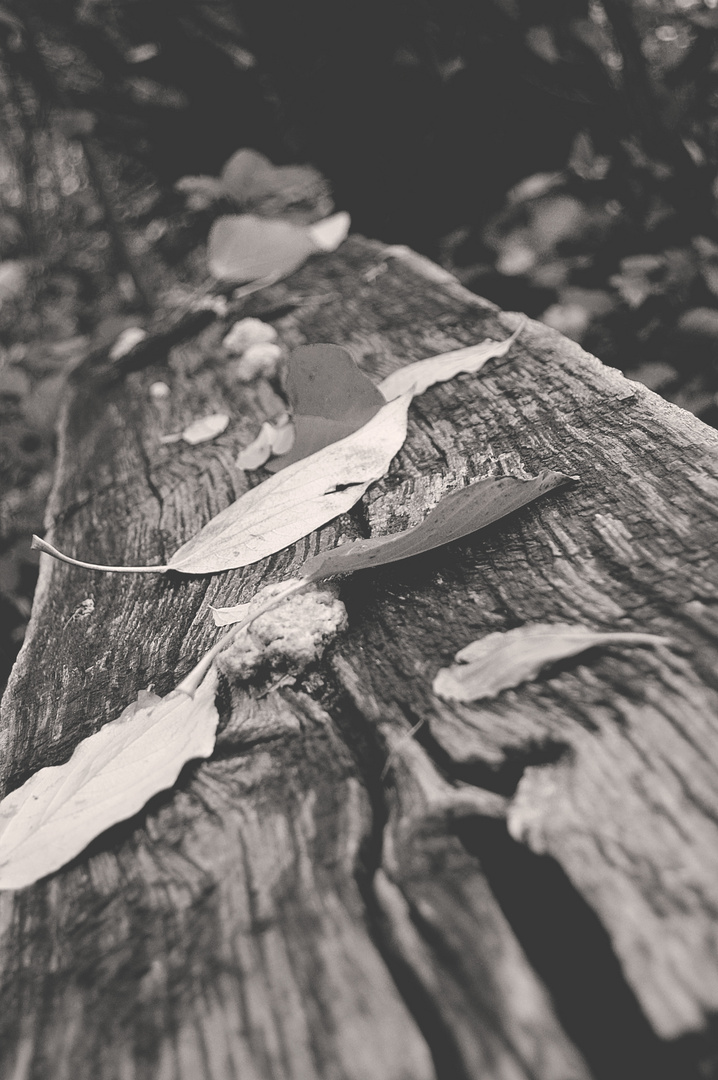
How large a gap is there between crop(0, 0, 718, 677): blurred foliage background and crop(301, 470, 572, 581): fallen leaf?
1014 millimetres

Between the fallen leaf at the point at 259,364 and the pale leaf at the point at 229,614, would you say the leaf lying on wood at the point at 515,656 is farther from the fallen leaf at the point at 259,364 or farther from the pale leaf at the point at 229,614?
the fallen leaf at the point at 259,364

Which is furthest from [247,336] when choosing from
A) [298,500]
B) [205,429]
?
[298,500]

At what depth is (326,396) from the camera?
913 millimetres

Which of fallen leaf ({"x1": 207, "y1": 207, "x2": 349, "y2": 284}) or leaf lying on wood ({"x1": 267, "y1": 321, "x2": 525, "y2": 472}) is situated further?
fallen leaf ({"x1": 207, "y1": 207, "x2": 349, "y2": 284})

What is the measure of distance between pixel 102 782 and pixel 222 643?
5.3 inches

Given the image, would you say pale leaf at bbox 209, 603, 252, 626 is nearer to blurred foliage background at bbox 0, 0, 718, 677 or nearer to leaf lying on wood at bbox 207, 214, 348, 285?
blurred foliage background at bbox 0, 0, 718, 677

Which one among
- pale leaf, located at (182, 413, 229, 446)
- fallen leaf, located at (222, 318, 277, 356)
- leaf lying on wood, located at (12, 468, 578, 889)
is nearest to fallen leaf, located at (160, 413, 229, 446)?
pale leaf, located at (182, 413, 229, 446)

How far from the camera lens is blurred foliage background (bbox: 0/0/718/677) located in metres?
1.73

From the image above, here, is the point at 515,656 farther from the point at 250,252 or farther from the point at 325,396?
the point at 250,252

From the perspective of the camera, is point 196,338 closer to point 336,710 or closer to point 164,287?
point 336,710

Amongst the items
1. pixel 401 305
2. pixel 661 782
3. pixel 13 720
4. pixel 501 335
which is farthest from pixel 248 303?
pixel 661 782

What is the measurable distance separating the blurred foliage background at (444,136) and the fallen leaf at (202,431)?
0.62 metres

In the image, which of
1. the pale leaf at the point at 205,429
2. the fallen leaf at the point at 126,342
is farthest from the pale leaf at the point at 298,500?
the fallen leaf at the point at 126,342

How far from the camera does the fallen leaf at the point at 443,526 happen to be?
0.65 metres
